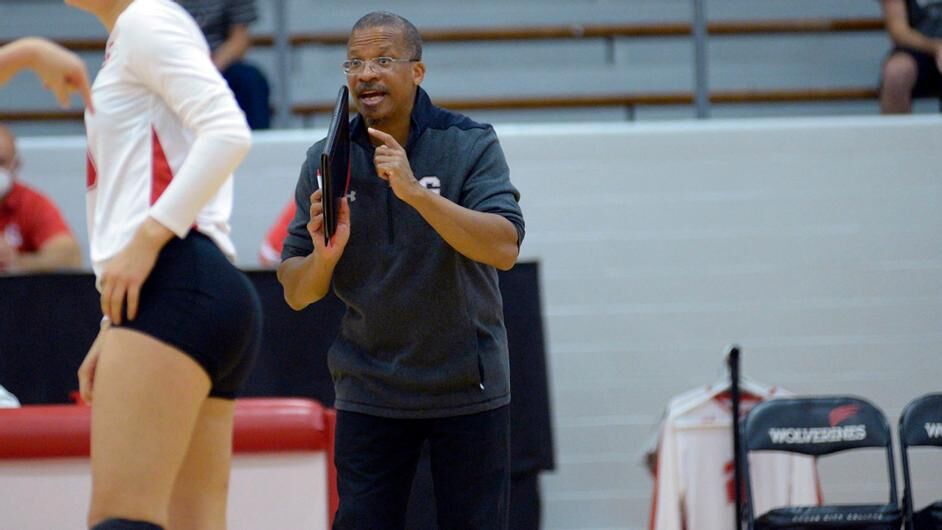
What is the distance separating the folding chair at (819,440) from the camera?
4.36m

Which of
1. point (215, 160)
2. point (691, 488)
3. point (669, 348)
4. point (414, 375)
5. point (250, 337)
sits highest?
point (215, 160)

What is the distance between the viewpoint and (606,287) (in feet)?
18.5

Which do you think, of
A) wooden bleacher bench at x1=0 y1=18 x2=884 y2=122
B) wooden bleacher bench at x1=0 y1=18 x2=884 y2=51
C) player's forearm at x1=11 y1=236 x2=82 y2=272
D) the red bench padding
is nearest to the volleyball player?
the red bench padding

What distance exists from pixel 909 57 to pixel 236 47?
11.0 feet

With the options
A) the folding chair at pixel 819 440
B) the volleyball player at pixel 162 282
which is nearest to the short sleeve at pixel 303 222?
the volleyball player at pixel 162 282

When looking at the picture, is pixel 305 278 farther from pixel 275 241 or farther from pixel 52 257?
pixel 52 257

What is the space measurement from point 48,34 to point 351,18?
5.55 ft

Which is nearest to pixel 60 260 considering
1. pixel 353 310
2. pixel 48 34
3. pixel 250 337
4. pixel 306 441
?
pixel 48 34

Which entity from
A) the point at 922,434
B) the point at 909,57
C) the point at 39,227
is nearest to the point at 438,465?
the point at 922,434

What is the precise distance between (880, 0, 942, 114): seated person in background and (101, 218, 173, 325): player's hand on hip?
490 cm

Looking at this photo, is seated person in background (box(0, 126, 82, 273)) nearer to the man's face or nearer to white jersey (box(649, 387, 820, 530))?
white jersey (box(649, 387, 820, 530))

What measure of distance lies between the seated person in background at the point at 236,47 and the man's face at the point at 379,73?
11.3 feet

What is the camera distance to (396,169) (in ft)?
8.34

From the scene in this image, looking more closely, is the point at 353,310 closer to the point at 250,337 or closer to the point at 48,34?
the point at 250,337
